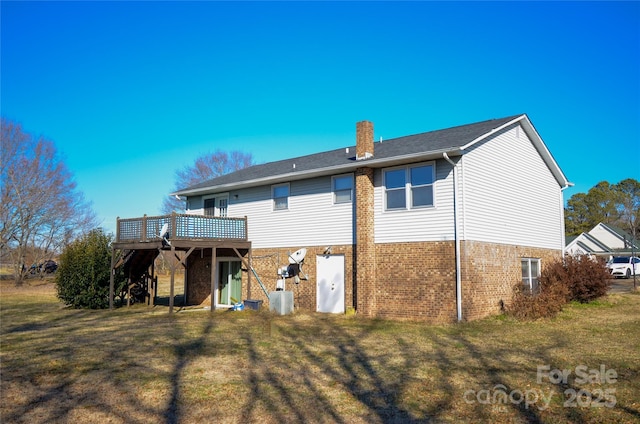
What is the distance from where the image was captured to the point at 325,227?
60.6 feet

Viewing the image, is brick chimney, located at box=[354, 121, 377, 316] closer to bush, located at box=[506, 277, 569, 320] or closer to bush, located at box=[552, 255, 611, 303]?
bush, located at box=[506, 277, 569, 320]

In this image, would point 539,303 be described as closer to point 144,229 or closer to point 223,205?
point 223,205

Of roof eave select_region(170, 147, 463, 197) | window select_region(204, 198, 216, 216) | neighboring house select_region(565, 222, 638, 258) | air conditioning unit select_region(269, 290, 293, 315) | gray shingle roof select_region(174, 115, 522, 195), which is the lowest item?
air conditioning unit select_region(269, 290, 293, 315)

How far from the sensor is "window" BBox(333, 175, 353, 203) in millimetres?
17906

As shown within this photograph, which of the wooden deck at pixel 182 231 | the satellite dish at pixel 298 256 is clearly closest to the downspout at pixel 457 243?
the satellite dish at pixel 298 256

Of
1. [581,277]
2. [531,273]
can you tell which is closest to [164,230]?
[531,273]

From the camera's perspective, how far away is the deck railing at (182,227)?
18.4m

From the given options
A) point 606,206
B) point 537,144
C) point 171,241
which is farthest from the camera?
point 606,206

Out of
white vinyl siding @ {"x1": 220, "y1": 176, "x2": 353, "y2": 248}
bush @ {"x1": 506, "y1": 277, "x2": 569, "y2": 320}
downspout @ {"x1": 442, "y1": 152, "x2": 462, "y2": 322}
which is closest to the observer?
downspout @ {"x1": 442, "y1": 152, "x2": 462, "y2": 322}

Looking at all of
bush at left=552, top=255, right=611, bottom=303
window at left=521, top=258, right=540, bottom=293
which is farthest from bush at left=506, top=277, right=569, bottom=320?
bush at left=552, top=255, right=611, bottom=303

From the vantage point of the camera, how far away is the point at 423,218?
15.9 m

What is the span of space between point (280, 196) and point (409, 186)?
599cm

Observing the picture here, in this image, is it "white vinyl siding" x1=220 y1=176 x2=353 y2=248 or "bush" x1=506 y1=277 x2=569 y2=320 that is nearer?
"bush" x1=506 y1=277 x2=569 y2=320

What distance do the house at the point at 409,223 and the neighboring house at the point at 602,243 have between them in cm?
2486
